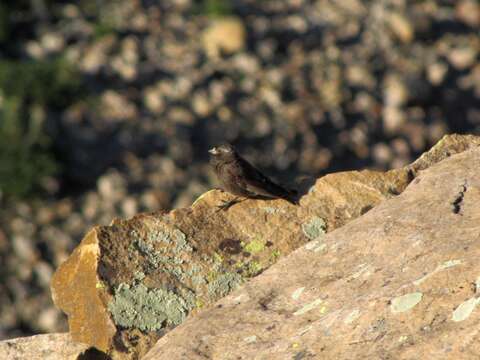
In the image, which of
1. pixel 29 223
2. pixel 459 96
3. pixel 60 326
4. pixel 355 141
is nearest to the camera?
pixel 60 326

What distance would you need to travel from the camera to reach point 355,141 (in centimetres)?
2548

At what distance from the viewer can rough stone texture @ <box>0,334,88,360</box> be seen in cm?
758

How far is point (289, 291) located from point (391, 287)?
82 centimetres

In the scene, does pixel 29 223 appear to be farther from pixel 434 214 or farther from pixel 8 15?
pixel 434 214

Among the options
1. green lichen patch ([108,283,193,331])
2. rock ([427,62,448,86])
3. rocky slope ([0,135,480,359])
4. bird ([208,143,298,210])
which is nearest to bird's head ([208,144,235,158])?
bird ([208,143,298,210])

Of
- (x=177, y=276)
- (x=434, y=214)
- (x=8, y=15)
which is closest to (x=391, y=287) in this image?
(x=434, y=214)

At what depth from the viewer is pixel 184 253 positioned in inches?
322

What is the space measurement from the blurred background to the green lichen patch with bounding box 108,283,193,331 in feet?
42.9

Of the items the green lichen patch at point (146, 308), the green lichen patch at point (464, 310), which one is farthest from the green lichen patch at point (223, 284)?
the green lichen patch at point (464, 310)

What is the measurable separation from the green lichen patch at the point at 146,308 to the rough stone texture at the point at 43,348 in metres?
0.29

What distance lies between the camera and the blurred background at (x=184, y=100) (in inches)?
898

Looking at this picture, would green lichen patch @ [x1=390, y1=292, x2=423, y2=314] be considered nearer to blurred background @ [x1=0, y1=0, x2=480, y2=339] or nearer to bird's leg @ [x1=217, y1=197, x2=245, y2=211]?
bird's leg @ [x1=217, y1=197, x2=245, y2=211]

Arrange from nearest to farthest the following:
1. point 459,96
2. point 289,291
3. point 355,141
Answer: point 289,291 < point 355,141 < point 459,96

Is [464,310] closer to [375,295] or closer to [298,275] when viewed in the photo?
[375,295]
